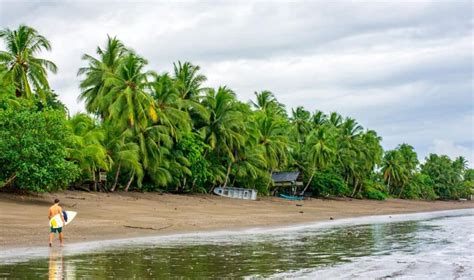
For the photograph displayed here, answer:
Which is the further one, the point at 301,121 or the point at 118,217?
the point at 301,121

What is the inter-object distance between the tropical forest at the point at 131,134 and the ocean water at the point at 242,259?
997cm

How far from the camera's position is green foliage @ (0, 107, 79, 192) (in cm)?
2719

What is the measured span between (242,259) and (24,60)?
92.2ft

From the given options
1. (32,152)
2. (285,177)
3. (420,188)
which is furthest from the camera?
(420,188)

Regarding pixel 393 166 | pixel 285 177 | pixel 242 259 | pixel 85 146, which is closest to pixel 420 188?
pixel 393 166

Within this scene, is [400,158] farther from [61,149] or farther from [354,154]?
[61,149]

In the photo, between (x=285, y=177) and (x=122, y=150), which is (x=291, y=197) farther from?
(x=122, y=150)

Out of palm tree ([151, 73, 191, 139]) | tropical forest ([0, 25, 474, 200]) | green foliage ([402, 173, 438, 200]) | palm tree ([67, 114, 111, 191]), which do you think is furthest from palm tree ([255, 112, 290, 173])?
green foliage ([402, 173, 438, 200])

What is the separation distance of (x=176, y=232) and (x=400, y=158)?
7768cm

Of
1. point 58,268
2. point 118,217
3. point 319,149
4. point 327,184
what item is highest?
point 319,149

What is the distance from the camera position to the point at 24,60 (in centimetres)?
3838

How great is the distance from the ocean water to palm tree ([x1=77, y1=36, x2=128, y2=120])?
2358cm

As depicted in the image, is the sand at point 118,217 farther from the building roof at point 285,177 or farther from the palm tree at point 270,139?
the building roof at point 285,177

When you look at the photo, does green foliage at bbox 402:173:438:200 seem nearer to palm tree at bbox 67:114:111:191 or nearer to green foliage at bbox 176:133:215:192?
green foliage at bbox 176:133:215:192
